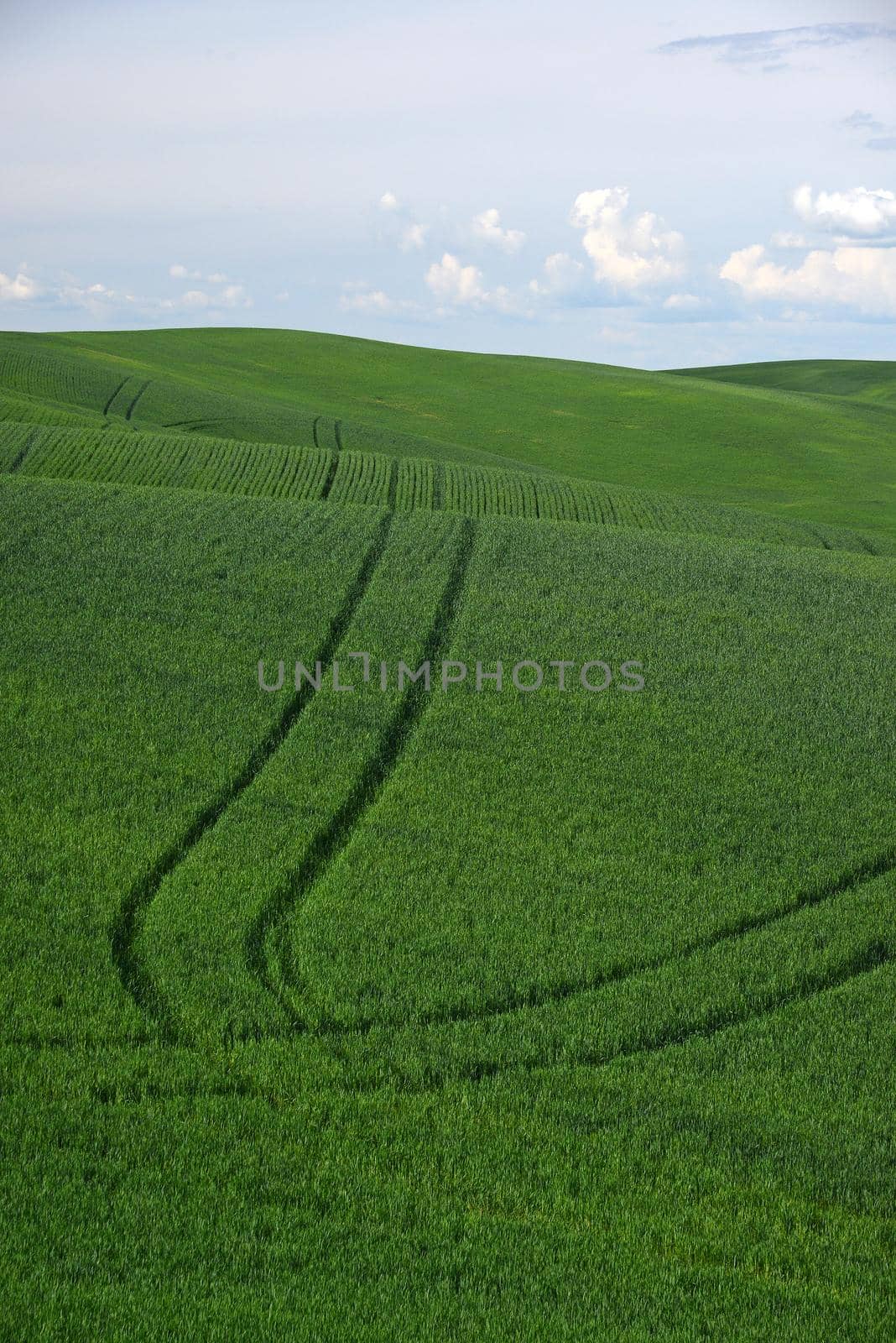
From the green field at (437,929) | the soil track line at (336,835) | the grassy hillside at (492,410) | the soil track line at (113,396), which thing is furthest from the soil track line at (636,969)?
the soil track line at (113,396)

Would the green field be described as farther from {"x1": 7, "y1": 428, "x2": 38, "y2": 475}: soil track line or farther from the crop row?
the crop row

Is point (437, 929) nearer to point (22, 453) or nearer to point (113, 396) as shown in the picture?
point (22, 453)

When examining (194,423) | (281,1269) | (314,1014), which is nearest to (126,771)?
(314,1014)

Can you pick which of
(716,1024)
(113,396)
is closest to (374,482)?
(113,396)

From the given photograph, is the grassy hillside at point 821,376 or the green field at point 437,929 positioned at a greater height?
the grassy hillside at point 821,376

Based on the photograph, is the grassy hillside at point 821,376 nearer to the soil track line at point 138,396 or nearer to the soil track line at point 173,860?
the soil track line at point 138,396

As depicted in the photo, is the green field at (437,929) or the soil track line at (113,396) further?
the soil track line at (113,396)

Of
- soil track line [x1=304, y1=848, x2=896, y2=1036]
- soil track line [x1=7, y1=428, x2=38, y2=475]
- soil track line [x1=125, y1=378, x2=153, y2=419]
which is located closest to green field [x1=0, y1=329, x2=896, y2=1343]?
soil track line [x1=304, y1=848, x2=896, y2=1036]
